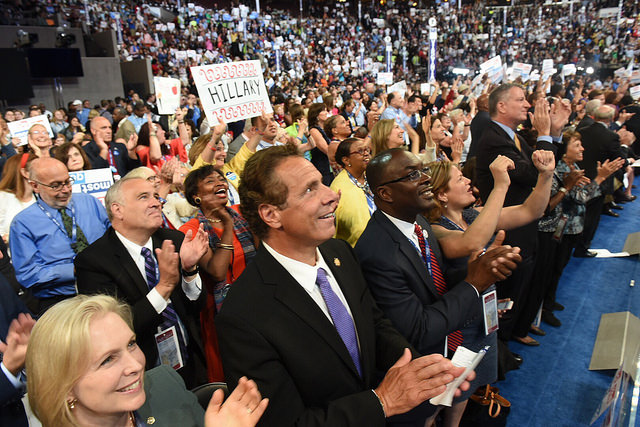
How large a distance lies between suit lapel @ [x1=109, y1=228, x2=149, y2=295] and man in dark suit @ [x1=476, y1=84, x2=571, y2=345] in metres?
2.43

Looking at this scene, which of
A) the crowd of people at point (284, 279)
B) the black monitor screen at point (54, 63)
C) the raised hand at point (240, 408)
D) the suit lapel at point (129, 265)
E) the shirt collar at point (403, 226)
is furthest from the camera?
the black monitor screen at point (54, 63)

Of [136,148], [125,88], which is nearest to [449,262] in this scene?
[136,148]

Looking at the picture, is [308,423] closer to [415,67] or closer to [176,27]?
[176,27]

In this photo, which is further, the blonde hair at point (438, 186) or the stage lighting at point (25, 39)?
the stage lighting at point (25, 39)

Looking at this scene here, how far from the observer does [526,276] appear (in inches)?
138

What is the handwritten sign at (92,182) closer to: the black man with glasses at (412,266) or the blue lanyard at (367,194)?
the blue lanyard at (367,194)

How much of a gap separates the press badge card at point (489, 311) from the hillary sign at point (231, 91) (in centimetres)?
298

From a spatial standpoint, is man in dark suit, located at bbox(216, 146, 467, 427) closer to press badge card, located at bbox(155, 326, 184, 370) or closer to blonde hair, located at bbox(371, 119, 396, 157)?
press badge card, located at bbox(155, 326, 184, 370)

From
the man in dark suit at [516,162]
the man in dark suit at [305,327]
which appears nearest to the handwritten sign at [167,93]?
the man in dark suit at [516,162]

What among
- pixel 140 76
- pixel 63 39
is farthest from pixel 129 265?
pixel 140 76

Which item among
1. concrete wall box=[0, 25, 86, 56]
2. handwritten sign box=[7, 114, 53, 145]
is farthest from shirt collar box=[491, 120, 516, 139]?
concrete wall box=[0, 25, 86, 56]

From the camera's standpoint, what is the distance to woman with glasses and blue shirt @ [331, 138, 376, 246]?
10.3 ft

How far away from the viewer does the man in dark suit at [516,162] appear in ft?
11.0

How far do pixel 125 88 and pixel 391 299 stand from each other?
17444 mm
